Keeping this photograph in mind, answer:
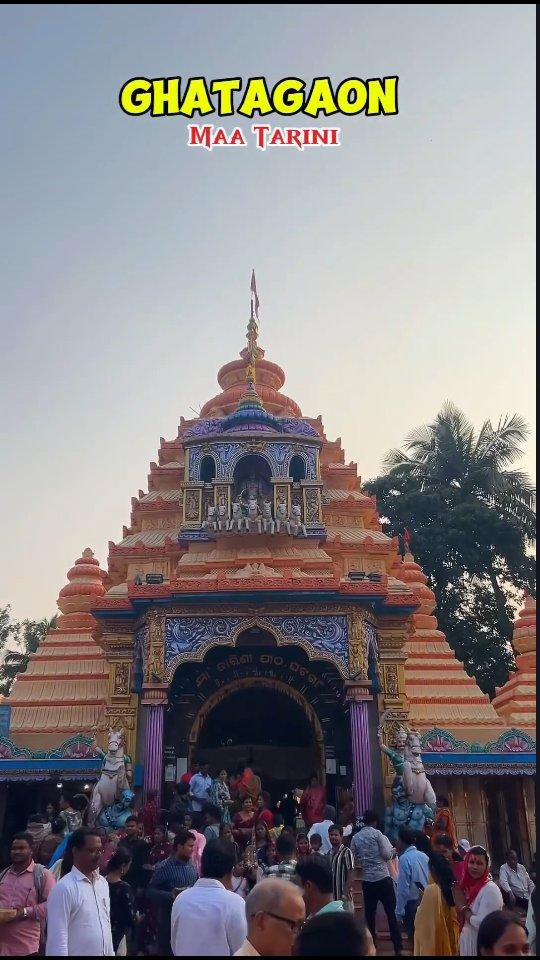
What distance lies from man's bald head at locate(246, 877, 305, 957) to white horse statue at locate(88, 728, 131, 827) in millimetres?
11300

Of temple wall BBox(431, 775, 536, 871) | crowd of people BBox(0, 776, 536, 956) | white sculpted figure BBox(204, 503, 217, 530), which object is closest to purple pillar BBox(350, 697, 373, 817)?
temple wall BBox(431, 775, 536, 871)

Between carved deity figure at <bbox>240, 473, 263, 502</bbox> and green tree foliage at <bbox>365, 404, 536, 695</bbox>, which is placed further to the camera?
green tree foliage at <bbox>365, 404, 536, 695</bbox>

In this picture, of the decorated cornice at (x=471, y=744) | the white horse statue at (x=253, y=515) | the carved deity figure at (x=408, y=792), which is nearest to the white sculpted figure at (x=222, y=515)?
the white horse statue at (x=253, y=515)

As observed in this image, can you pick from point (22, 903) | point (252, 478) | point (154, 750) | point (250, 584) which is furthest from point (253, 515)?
point (22, 903)

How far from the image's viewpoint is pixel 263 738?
1819cm

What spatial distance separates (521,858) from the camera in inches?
647

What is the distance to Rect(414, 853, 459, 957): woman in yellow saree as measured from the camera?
5219 millimetres

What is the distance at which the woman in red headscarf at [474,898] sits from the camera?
18.0 ft

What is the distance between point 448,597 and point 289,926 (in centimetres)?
2919

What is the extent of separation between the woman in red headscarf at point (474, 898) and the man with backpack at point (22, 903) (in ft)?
9.47

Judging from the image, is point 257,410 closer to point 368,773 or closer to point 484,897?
point 368,773

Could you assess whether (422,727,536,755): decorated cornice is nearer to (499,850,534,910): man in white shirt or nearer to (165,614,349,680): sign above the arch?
(165,614,349,680): sign above the arch

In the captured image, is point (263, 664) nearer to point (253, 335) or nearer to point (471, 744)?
point (471, 744)

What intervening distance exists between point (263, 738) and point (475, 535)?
15.5 meters
